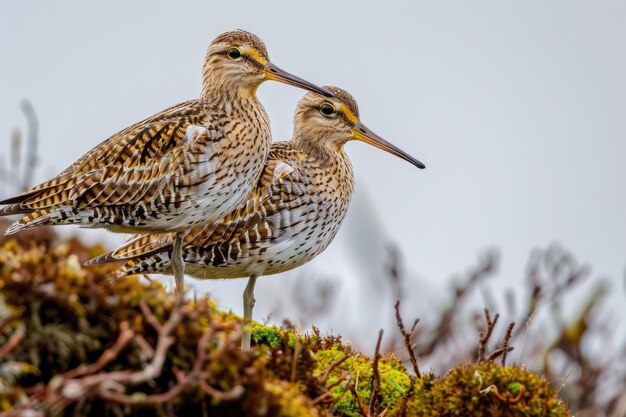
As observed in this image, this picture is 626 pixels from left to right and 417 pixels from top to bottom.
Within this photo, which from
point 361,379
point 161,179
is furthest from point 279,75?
point 361,379

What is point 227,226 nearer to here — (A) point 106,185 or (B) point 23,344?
(A) point 106,185

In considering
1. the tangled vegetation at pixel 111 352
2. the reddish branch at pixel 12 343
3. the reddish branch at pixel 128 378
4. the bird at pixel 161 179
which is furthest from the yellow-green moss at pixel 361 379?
the reddish branch at pixel 12 343

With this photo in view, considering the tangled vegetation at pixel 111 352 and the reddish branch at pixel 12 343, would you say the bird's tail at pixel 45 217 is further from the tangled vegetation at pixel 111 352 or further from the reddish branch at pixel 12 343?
the reddish branch at pixel 12 343

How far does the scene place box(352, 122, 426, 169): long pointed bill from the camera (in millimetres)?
10102

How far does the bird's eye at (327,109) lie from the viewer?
9.98m

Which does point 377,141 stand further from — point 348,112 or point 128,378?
point 128,378

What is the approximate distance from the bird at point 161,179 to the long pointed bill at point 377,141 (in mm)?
1716

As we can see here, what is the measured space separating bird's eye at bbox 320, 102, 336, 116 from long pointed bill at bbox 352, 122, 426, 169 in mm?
282

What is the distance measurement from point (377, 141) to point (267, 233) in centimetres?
198

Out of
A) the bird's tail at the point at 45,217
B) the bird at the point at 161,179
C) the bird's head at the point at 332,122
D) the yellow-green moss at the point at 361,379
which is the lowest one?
the yellow-green moss at the point at 361,379

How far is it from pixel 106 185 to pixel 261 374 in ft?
13.1

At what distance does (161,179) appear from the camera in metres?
7.97

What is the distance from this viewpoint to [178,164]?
26.2 ft

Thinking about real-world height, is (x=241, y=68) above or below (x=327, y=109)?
above
